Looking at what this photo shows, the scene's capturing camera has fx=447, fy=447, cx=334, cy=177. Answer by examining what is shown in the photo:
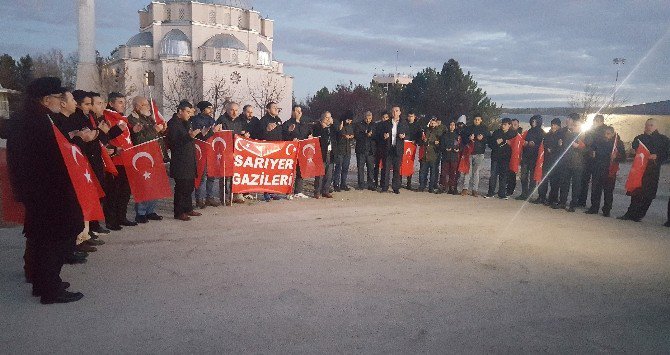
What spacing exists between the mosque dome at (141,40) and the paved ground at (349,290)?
5268cm

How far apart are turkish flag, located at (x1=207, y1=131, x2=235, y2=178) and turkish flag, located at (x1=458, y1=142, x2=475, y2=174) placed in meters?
6.38

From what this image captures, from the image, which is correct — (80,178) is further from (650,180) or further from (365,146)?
(650,180)

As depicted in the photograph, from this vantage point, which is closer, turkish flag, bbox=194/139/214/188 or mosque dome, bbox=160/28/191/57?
turkish flag, bbox=194/139/214/188

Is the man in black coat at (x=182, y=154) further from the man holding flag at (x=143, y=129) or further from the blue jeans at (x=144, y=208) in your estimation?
the blue jeans at (x=144, y=208)

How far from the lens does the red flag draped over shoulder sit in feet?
31.3

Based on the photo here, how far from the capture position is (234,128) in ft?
31.8

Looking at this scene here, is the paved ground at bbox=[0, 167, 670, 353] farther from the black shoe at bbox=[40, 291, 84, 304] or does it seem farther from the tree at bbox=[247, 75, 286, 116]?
the tree at bbox=[247, 75, 286, 116]

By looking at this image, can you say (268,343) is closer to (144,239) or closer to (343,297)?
(343,297)

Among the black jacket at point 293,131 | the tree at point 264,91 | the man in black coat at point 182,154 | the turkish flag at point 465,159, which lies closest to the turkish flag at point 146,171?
the man in black coat at point 182,154

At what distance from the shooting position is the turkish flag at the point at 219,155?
364 inches

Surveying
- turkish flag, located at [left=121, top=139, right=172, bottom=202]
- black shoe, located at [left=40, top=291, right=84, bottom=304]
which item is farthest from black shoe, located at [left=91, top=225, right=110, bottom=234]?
black shoe, located at [left=40, top=291, right=84, bottom=304]

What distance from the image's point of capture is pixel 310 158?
10648 millimetres

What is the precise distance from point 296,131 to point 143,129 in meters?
3.83

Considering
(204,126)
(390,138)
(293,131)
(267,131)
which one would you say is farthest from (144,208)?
(390,138)
